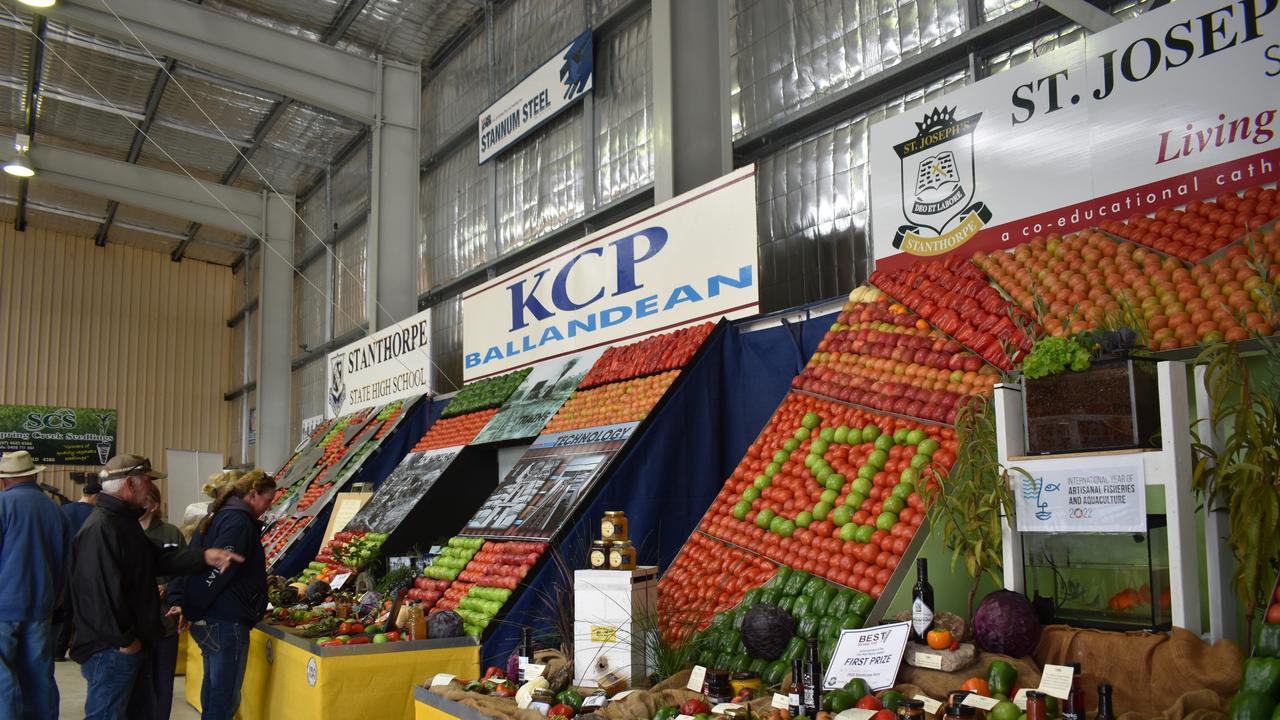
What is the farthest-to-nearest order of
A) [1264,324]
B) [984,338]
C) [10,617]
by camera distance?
[10,617], [984,338], [1264,324]

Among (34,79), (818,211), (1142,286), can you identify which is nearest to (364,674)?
(1142,286)

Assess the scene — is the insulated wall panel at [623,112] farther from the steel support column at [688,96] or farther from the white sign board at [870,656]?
the white sign board at [870,656]

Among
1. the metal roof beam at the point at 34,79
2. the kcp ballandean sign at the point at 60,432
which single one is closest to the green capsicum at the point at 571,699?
the metal roof beam at the point at 34,79

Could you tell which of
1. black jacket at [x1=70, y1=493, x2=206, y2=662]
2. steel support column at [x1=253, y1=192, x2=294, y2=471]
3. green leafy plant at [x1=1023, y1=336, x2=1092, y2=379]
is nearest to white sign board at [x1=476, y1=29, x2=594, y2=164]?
black jacket at [x1=70, y1=493, x2=206, y2=662]

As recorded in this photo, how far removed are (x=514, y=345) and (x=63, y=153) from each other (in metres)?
10.5

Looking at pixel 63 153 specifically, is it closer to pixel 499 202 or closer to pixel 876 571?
pixel 499 202

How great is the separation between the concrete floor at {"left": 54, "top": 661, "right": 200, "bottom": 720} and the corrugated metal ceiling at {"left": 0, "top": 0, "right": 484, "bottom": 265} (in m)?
7.31

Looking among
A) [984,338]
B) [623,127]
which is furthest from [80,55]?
[984,338]

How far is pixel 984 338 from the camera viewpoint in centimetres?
427

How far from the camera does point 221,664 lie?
492 cm

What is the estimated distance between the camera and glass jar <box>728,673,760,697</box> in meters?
3.36

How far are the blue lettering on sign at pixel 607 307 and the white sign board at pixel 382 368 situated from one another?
3.68 ft

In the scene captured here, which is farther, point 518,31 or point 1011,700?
point 518,31

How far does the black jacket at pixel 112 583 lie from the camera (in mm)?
4270
